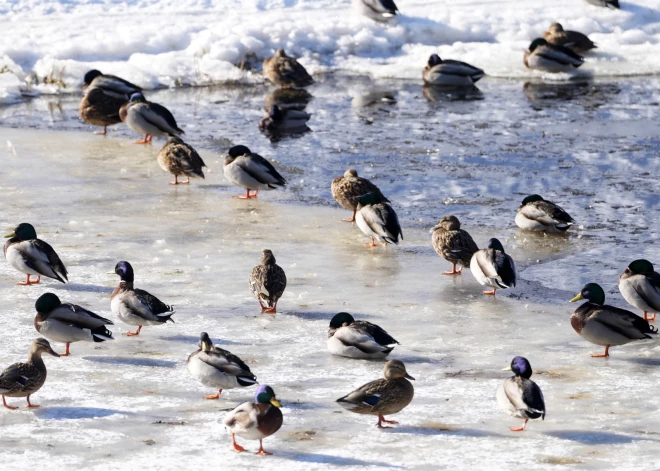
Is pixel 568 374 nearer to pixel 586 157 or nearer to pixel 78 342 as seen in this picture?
pixel 78 342

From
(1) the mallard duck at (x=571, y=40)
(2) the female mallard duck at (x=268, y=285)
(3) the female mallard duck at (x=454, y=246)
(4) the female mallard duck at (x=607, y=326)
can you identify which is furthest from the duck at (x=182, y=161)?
(1) the mallard duck at (x=571, y=40)

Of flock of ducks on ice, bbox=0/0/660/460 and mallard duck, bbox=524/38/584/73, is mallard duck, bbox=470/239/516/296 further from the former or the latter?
mallard duck, bbox=524/38/584/73

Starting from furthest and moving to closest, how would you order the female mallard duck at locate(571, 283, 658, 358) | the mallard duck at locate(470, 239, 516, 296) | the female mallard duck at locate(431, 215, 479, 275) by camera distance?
the female mallard duck at locate(431, 215, 479, 275)
the mallard duck at locate(470, 239, 516, 296)
the female mallard duck at locate(571, 283, 658, 358)

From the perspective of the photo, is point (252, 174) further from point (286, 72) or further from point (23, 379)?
point (286, 72)

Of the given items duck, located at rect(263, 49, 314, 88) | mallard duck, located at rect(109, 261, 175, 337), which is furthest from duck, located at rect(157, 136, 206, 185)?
duck, located at rect(263, 49, 314, 88)

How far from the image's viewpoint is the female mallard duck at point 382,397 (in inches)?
311

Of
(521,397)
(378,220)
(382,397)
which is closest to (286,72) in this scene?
(378,220)

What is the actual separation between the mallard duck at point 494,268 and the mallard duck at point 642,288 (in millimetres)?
1016

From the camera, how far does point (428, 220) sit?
13961 millimetres

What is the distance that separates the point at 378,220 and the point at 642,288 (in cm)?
315

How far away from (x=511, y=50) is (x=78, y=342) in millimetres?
17375

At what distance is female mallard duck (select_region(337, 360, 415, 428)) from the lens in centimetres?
791

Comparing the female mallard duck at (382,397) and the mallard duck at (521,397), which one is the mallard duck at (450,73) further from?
the female mallard duck at (382,397)

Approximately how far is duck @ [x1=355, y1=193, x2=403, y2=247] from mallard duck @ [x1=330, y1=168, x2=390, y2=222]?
3.48ft
